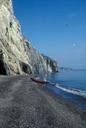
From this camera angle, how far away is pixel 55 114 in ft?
74.8

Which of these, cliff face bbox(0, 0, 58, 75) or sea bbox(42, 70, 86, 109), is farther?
cliff face bbox(0, 0, 58, 75)

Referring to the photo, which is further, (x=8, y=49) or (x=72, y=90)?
(x=8, y=49)

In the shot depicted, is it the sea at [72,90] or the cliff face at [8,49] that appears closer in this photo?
the sea at [72,90]

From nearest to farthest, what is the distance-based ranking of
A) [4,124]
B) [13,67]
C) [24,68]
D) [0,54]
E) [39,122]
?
[4,124] < [39,122] < [0,54] < [13,67] < [24,68]

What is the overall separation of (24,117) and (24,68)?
95.6 m

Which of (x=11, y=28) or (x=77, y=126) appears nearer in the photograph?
(x=77, y=126)

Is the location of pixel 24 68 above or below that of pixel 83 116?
above

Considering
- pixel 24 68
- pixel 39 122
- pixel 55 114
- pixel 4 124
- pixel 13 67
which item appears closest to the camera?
pixel 4 124

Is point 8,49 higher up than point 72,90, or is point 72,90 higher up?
point 8,49

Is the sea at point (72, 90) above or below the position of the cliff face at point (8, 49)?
below

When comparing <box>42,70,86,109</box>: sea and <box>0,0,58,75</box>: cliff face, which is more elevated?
<box>0,0,58,75</box>: cliff face

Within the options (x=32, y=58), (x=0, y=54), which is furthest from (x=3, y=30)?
(x=32, y=58)

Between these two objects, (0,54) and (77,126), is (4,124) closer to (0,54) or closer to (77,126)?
(77,126)

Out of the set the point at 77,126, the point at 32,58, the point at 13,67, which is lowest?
the point at 77,126
